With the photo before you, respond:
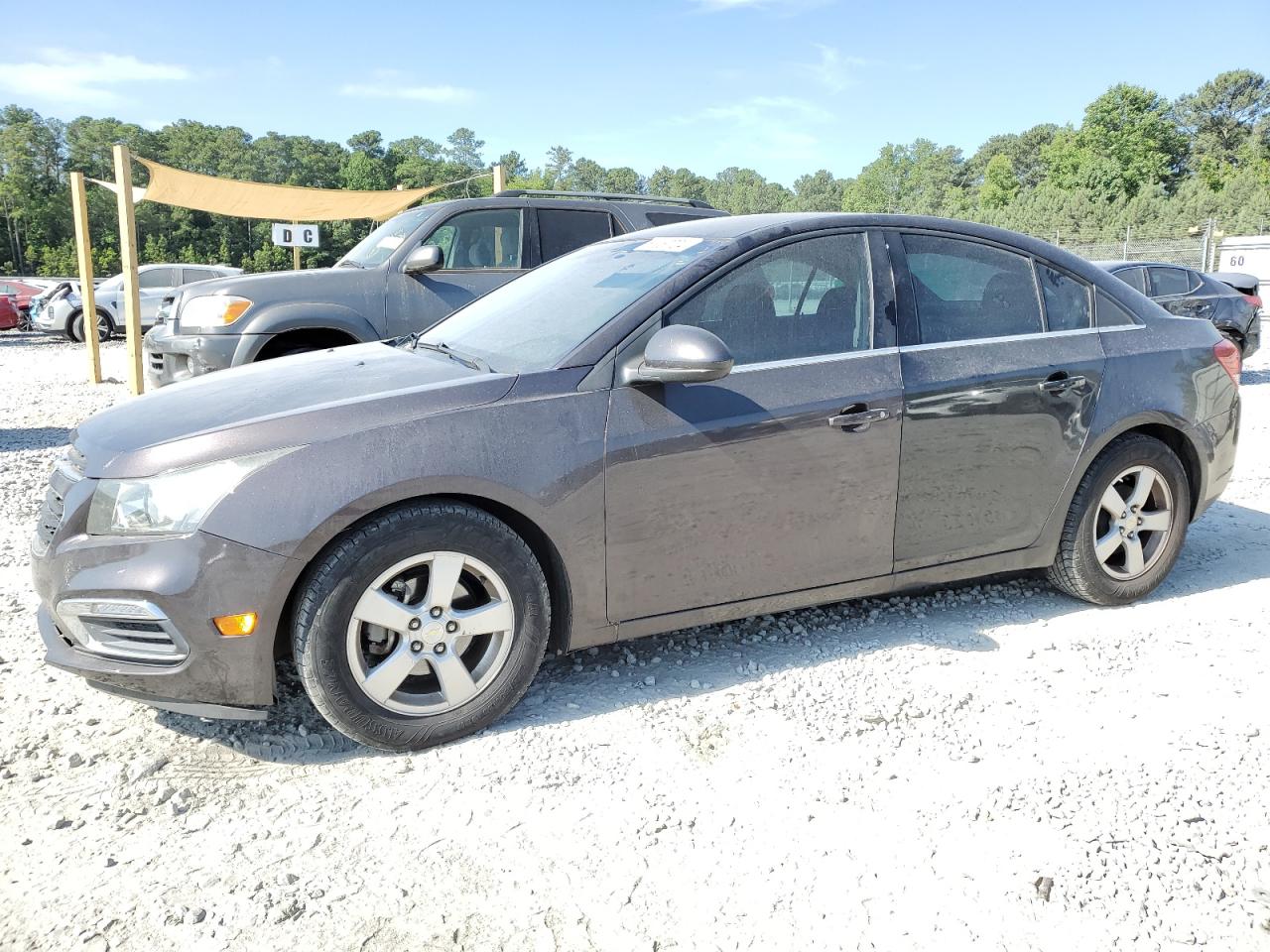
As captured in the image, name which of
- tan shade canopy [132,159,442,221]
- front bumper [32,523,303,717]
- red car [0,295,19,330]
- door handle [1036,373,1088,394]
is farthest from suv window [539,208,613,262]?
red car [0,295,19,330]

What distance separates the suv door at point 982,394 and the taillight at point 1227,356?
2.50 feet

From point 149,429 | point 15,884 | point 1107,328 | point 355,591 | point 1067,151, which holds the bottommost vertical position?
point 15,884

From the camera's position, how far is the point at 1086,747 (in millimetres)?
2945

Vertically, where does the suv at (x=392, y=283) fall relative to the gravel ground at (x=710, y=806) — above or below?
above

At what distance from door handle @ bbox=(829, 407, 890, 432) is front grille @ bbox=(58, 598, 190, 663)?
2.20m

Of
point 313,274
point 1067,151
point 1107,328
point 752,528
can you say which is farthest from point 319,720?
point 1067,151

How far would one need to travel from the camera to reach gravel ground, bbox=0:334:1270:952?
218cm

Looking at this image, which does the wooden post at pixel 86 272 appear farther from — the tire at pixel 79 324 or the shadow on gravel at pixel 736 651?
the shadow on gravel at pixel 736 651

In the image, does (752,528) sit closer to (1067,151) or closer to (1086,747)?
(1086,747)

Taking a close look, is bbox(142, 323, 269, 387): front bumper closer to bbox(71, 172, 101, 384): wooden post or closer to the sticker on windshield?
the sticker on windshield

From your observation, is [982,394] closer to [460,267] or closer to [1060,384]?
[1060,384]

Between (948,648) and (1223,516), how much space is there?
2.94 m

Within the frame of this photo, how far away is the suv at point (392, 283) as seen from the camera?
22.5 feet

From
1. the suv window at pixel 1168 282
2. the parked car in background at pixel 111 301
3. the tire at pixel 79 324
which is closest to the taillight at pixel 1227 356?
the suv window at pixel 1168 282
